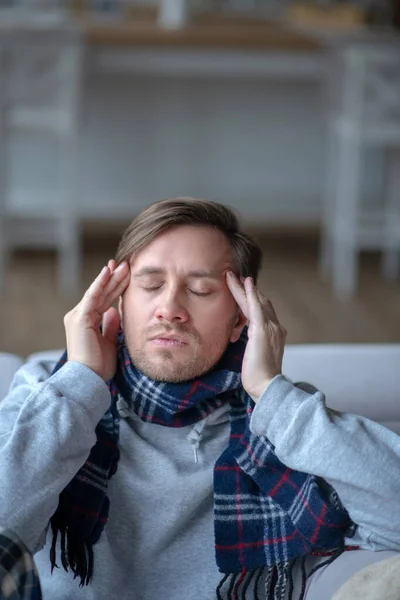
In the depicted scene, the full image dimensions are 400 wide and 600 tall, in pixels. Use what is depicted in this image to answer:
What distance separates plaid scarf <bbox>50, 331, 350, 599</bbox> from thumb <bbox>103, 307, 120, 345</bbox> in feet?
0.28

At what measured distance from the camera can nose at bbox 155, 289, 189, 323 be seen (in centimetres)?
115

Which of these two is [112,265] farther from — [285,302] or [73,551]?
[285,302]

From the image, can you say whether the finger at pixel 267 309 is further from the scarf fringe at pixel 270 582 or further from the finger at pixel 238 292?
the scarf fringe at pixel 270 582

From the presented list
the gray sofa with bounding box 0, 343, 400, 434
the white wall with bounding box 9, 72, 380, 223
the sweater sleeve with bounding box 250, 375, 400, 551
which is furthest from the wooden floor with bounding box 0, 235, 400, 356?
the sweater sleeve with bounding box 250, 375, 400, 551

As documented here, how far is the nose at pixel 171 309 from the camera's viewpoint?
1150mm

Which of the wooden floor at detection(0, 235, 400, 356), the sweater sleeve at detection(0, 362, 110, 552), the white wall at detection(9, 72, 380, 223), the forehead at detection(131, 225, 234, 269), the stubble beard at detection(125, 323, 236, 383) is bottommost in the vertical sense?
the wooden floor at detection(0, 235, 400, 356)

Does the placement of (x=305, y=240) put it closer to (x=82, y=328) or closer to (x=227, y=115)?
(x=227, y=115)

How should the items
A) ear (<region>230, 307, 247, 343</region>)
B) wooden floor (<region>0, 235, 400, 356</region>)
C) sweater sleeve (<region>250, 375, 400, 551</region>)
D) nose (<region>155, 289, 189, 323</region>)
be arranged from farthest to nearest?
1. wooden floor (<region>0, 235, 400, 356</region>)
2. ear (<region>230, 307, 247, 343</region>)
3. nose (<region>155, 289, 189, 323</region>)
4. sweater sleeve (<region>250, 375, 400, 551</region>)

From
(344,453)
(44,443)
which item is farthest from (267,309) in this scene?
(44,443)

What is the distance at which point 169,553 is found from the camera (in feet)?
3.84

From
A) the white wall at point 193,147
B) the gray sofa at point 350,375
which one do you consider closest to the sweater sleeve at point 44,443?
the gray sofa at point 350,375

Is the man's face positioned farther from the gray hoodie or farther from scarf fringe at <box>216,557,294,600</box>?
scarf fringe at <box>216,557,294,600</box>

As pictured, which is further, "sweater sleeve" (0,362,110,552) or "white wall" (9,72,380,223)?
"white wall" (9,72,380,223)

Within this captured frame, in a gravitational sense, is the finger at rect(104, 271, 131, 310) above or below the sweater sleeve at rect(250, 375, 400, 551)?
above
